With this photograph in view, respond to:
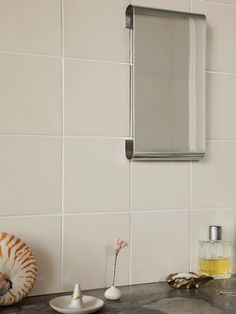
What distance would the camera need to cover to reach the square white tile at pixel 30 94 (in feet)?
3.74

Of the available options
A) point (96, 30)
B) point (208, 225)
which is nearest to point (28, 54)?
point (96, 30)

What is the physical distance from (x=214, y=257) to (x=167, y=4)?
71 cm

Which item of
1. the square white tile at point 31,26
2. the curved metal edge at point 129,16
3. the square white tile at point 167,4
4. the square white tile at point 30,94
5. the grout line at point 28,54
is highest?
the square white tile at point 167,4

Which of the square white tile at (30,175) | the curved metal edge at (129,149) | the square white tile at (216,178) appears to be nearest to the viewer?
the square white tile at (30,175)

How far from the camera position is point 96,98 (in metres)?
1.23

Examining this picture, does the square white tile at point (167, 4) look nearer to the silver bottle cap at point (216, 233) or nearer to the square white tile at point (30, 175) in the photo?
the square white tile at point (30, 175)

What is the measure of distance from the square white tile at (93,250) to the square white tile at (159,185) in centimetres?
7

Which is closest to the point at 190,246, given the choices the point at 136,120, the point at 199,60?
the point at 136,120

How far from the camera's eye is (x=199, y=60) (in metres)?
1.32

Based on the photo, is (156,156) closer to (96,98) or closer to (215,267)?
(96,98)

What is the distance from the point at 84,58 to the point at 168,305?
0.64 metres

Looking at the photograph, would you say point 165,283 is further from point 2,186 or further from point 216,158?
point 2,186

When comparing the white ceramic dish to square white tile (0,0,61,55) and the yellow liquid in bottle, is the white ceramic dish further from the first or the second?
square white tile (0,0,61,55)

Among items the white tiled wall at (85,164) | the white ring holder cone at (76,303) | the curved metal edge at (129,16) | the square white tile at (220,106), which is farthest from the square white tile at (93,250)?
the curved metal edge at (129,16)
